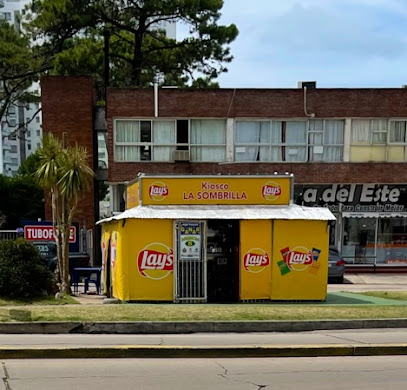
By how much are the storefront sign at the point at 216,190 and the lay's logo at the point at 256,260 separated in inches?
54.2

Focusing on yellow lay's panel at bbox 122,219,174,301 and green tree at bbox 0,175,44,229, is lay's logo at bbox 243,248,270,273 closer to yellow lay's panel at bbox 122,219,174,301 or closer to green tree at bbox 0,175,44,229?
yellow lay's panel at bbox 122,219,174,301

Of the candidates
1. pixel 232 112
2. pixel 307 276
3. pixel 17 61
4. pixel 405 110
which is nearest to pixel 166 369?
pixel 307 276

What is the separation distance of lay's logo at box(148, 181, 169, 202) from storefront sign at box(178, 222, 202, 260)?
103 centimetres

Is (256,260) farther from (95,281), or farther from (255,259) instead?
(95,281)

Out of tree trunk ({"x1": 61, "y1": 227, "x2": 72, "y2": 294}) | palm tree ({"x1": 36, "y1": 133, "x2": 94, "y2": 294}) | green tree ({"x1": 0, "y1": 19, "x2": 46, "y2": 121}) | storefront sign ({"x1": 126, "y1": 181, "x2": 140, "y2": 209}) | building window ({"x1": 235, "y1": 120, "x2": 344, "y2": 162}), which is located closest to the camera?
storefront sign ({"x1": 126, "y1": 181, "x2": 140, "y2": 209})

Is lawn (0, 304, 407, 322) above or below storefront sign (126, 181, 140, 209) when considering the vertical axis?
below

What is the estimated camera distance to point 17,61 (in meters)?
30.3

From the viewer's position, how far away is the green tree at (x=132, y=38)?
2811cm

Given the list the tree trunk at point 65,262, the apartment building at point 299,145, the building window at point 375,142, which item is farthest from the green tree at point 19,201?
the tree trunk at point 65,262

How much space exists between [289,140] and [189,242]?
1327 centimetres

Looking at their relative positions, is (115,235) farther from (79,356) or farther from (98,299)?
(79,356)

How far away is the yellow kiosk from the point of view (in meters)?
12.7

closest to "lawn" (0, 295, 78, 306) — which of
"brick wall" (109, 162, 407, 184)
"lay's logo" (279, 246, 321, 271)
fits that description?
"lay's logo" (279, 246, 321, 271)

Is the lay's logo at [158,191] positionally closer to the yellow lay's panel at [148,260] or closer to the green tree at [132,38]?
the yellow lay's panel at [148,260]
